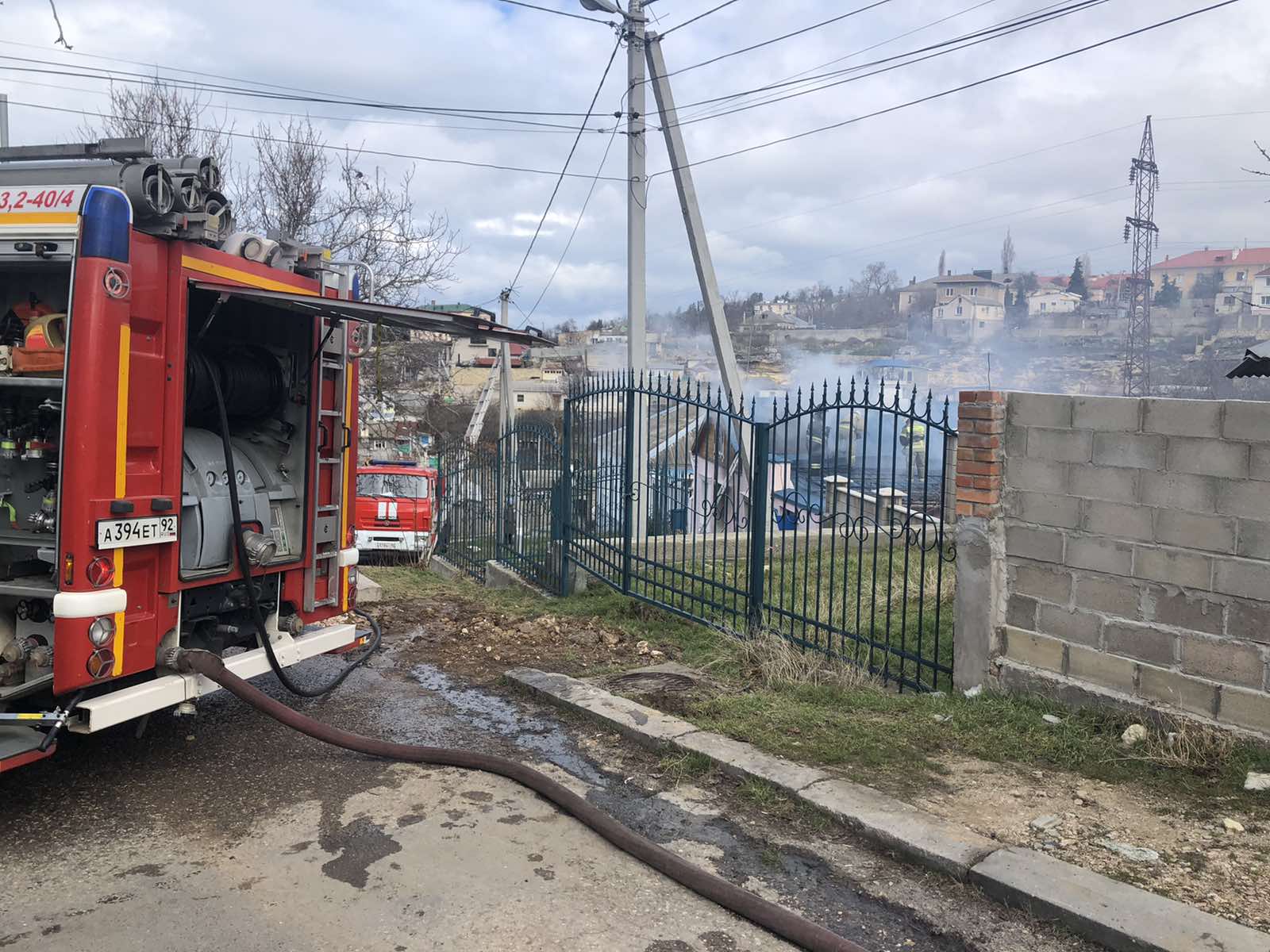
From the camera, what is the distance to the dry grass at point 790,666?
6496 millimetres

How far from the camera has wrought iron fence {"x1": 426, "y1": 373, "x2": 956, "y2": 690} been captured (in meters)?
6.58

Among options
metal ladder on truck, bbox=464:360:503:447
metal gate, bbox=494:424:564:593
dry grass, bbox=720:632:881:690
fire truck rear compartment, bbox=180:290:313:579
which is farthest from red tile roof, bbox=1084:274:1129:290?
fire truck rear compartment, bbox=180:290:313:579

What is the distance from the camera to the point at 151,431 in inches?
186

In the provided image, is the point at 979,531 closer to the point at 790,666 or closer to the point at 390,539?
the point at 790,666

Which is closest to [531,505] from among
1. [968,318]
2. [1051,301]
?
[968,318]

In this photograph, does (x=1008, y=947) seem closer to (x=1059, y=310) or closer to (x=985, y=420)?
(x=985, y=420)

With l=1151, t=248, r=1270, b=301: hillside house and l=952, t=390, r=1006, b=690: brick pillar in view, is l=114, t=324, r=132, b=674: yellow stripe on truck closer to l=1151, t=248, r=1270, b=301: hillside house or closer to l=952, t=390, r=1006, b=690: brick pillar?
l=952, t=390, r=1006, b=690: brick pillar

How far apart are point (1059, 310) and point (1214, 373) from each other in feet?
41.1

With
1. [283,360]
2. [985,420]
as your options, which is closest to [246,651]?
[283,360]

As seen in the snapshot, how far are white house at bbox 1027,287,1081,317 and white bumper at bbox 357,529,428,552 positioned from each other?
33591 millimetres

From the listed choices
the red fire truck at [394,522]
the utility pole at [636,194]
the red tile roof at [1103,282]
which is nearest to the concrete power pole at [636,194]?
the utility pole at [636,194]

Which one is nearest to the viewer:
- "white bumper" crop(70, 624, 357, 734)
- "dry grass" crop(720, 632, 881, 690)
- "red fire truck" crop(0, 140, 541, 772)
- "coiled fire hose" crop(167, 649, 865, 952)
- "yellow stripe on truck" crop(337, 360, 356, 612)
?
"coiled fire hose" crop(167, 649, 865, 952)

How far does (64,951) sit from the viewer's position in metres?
3.45

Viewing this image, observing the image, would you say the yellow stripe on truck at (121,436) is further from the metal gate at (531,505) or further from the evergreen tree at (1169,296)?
the evergreen tree at (1169,296)
